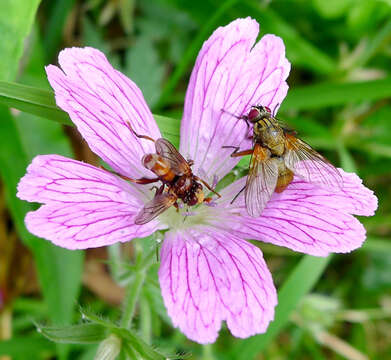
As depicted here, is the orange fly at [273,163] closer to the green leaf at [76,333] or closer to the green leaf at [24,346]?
the green leaf at [76,333]

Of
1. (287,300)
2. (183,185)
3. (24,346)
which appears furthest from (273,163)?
(24,346)

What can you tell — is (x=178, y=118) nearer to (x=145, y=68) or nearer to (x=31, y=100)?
(x=145, y=68)

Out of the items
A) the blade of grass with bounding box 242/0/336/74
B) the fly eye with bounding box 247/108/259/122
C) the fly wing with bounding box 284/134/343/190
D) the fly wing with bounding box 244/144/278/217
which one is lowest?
the fly wing with bounding box 244/144/278/217

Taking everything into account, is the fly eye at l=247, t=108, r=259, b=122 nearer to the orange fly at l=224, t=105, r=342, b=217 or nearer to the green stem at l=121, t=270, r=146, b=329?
the orange fly at l=224, t=105, r=342, b=217

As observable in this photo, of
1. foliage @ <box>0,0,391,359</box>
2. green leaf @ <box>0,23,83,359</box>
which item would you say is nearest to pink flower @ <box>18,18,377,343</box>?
foliage @ <box>0,0,391,359</box>

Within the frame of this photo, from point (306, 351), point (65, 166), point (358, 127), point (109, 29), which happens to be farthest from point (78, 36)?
point (306, 351)

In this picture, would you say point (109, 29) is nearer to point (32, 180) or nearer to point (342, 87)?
point (342, 87)
